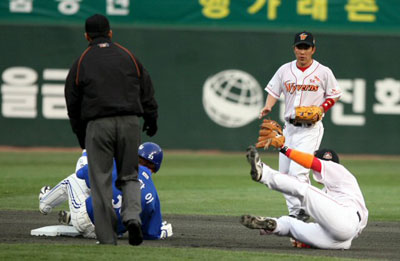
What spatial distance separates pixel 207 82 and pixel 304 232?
12.5 m

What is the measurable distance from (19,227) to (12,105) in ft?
35.8

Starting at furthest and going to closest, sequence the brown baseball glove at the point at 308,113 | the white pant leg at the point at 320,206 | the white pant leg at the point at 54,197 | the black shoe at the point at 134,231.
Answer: the brown baseball glove at the point at 308,113 → the white pant leg at the point at 54,197 → the white pant leg at the point at 320,206 → the black shoe at the point at 134,231

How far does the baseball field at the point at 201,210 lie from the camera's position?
23.7 ft

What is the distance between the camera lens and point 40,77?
19.7m


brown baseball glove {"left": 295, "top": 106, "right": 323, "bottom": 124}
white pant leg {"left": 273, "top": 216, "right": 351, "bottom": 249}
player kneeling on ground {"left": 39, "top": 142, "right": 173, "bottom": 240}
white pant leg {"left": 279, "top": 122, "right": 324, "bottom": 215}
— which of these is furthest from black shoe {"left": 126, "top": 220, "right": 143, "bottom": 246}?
brown baseball glove {"left": 295, "top": 106, "right": 323, "bottom": 124}

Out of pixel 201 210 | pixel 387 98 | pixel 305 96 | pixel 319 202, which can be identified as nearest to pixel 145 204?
pixel 319 202

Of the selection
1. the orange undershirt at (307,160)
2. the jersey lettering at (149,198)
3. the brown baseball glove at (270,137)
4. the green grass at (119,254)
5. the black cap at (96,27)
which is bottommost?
the jersey lettering at (149,198)

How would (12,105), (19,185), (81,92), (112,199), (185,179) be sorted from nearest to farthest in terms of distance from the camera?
(81,92) < (112,199) < (19,185) < (185,179) < (12,105)

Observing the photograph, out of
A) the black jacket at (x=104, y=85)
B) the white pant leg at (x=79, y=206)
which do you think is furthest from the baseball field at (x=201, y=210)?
the black jacket at (x=104, y=85)

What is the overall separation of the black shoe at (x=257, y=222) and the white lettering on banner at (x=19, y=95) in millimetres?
12663

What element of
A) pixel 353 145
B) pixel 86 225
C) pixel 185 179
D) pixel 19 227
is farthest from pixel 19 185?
pixel 353 145

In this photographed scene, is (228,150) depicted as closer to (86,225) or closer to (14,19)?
(14,19)

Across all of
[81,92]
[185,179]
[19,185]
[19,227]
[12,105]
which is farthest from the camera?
[12,105]

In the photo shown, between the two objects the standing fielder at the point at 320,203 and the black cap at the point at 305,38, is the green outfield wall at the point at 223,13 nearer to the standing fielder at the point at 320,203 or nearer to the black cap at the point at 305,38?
the black cap at the point at 305,38
